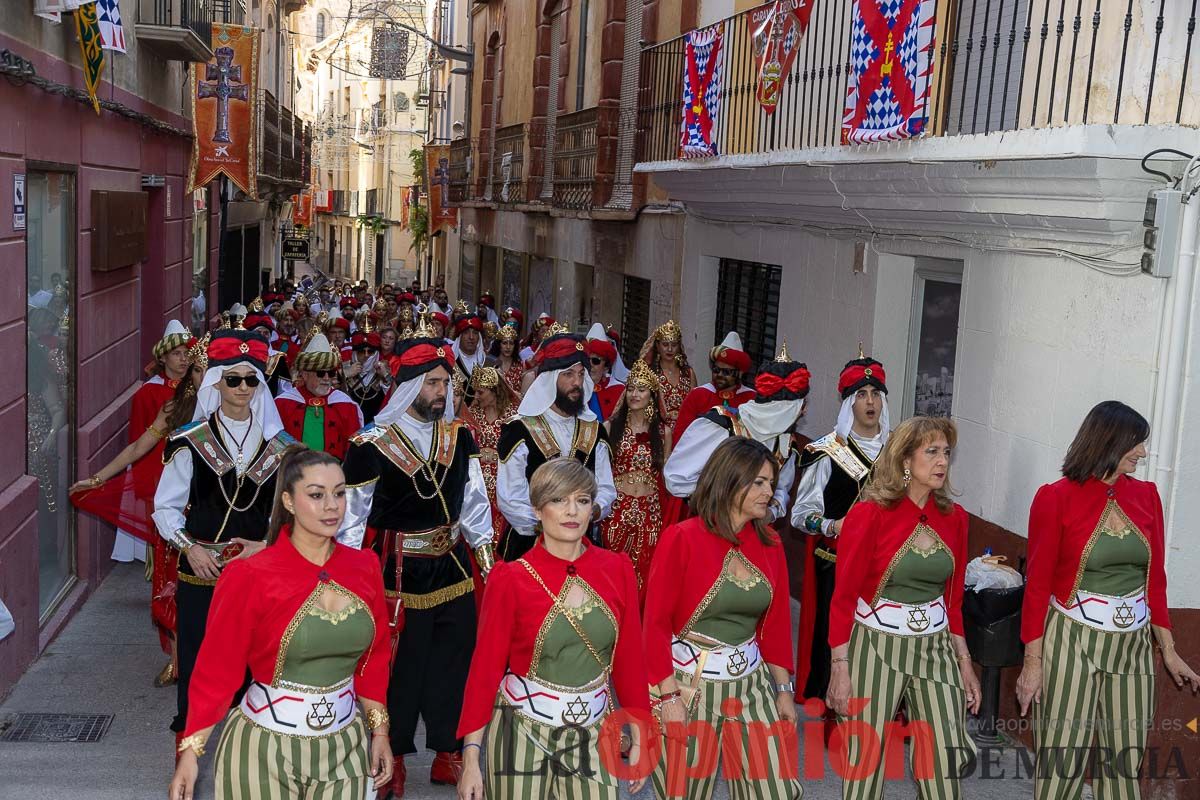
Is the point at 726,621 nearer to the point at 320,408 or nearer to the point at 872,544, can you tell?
the point at 872,544

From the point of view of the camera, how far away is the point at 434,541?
657 cm

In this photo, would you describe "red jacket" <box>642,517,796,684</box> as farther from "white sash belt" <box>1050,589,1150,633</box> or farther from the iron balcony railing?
the iron balcony railing

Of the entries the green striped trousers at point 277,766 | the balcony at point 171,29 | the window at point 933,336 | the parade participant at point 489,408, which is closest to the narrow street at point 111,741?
the green striped trousers at point 277,766

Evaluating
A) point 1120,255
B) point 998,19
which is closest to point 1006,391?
point 1120,255

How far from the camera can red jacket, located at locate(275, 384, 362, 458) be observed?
1002 centimetres

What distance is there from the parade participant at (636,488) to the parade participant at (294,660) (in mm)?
4657

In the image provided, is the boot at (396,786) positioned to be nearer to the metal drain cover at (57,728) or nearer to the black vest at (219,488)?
the black vest at (219,488)

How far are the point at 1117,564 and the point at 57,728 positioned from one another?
17.3ft

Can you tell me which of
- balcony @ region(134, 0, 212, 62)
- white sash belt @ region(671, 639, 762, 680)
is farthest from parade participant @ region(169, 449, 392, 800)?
balcony @ region(134, 0, 212, 62)

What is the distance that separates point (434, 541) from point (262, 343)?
134 cm

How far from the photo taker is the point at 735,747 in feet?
16.8

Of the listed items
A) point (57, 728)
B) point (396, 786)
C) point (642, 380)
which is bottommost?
point (57, 728)

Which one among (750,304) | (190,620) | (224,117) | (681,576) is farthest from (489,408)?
(224,117)

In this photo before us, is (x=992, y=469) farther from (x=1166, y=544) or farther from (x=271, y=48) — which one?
(x=271, y=48)
